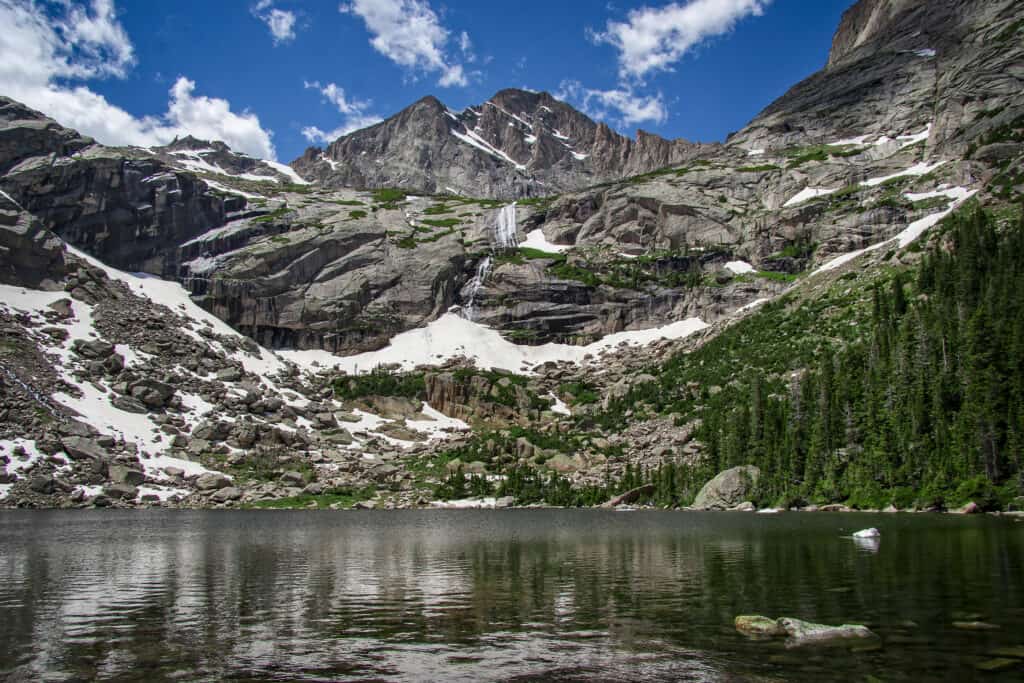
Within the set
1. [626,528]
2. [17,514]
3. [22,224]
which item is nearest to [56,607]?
[626,528]

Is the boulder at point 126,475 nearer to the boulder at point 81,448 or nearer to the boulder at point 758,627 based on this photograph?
the boulder at point 81,448

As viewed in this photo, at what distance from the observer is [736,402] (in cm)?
13375

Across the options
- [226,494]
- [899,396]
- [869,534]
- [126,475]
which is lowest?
[226,494]

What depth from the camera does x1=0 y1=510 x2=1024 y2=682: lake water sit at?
56.4ft

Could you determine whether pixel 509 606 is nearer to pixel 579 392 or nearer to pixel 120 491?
pixel 120 491

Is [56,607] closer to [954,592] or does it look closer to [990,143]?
[954,592]

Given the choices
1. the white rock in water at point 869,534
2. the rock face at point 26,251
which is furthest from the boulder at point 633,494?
the rock face at point 26,251

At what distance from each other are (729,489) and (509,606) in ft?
270

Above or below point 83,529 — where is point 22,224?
above

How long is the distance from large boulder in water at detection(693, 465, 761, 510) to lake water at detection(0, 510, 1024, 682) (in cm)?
4826

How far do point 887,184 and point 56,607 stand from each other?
8516 inches

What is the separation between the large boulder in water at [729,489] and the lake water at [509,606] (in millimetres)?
48261

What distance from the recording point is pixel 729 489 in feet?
333

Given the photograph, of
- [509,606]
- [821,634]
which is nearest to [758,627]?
[821,634]
